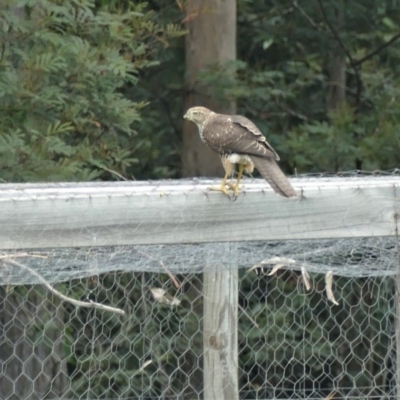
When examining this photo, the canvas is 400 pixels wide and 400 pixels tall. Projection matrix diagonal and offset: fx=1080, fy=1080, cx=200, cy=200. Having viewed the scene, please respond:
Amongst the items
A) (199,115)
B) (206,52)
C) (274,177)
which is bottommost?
→ (274,177)

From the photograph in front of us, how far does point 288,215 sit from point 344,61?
274 inches

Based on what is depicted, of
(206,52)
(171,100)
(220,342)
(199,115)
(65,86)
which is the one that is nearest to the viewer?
(220,342)

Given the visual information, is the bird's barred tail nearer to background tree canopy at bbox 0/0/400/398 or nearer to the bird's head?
the bird's head

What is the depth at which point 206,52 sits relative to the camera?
8.24 meters

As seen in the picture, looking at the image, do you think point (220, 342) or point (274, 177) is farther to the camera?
point (274, 177)

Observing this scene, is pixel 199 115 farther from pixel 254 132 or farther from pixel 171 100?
pixel 171 100

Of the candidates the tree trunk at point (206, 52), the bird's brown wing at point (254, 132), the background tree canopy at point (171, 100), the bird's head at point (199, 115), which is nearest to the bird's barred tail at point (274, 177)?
the bird's brown wing at point (254, 132)

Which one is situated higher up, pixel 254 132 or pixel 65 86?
pixel 65 86

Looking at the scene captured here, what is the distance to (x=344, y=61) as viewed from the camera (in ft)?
30.4

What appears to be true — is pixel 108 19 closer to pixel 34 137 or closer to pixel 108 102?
pixel 108 102

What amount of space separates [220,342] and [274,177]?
50 centimetres

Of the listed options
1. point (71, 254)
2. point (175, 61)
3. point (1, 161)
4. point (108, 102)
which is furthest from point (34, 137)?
point (71, 254)

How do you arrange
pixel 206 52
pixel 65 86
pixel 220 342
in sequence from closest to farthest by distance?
1. pixel 220 342
2. pixel 65 86
3. pixel 206 52

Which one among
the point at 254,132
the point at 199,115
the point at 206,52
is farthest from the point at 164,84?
the point at 254,132
